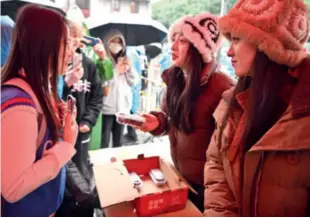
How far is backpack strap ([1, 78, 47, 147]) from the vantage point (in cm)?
78


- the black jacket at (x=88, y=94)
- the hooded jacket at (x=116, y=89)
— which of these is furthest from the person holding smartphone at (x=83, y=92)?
the hooded jacket at (x=116, y=89)

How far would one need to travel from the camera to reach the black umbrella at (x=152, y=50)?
3.30 meters

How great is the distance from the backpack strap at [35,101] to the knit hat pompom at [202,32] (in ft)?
3.08

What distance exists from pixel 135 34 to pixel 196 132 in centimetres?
212

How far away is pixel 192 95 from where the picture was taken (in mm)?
1357

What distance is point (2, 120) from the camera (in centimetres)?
71

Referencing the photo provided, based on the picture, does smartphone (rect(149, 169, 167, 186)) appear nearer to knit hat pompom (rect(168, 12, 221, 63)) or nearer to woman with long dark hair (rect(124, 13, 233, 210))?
woman with long dark hair (rect(124, 13, 233, 210))

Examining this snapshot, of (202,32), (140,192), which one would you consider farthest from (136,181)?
(202,32)

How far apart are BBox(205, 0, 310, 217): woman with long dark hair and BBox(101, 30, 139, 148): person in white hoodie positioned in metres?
1.82

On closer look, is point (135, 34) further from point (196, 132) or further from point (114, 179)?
point (114, 179)

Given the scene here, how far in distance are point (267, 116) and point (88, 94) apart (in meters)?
1.54

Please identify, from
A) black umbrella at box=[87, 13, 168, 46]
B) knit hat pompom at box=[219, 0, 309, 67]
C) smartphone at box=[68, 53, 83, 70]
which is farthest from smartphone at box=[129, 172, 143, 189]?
black umbrella at box=[87, 13, 168, 46]

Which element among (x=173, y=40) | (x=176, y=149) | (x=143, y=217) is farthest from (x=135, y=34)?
(x=143, y=217)

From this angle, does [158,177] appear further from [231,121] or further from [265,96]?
[265,96]
